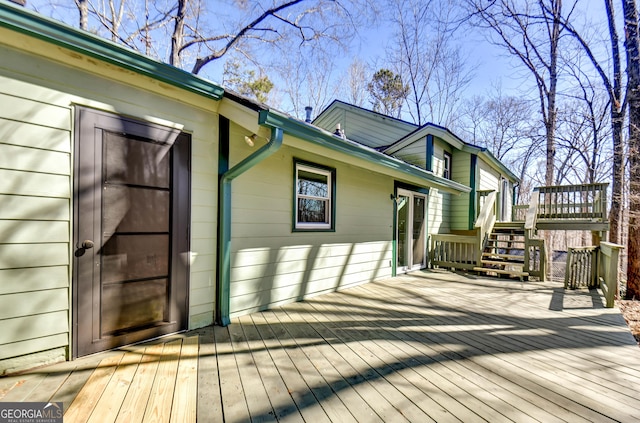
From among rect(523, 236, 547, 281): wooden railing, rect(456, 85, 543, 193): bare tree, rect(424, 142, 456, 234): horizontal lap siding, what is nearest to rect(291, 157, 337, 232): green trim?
rect(424, 142, 456, 234): horizontal lap siding

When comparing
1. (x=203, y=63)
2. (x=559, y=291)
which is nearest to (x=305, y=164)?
(x=559, y=291)

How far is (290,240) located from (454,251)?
492 cm

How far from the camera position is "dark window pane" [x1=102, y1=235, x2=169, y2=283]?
7.73 ft

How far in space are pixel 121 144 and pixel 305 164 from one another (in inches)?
90.8

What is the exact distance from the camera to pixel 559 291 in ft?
16.1

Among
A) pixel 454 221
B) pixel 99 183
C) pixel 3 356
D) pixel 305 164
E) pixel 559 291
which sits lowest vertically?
pixel 559 291

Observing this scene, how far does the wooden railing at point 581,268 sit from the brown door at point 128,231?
21.6 feet

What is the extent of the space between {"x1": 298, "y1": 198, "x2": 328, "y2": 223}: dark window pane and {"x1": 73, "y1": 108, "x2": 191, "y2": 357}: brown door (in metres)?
1.77

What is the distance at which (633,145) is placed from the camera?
18.1 ft

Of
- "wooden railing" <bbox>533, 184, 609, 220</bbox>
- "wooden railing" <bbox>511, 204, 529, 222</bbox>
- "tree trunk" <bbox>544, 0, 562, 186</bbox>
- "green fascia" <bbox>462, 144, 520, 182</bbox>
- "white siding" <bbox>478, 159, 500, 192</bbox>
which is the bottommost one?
"wooden railing" <bbox>511, 204, 529, 222</bbox>

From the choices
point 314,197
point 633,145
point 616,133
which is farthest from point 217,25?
point 616,133

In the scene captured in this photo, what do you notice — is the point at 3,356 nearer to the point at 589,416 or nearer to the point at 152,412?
the point at 152,412

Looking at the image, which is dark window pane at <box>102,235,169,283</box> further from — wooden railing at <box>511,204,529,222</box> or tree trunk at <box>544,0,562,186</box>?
wooden railing at <box>511,204,529,222</box>

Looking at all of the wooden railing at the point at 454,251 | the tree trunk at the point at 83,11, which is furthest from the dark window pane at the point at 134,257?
the tree trunk at the point at 83,11
